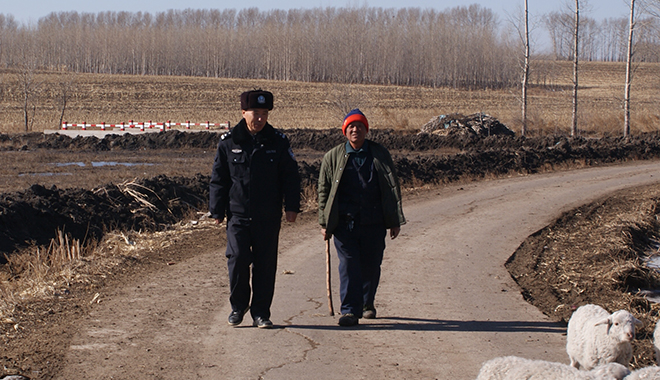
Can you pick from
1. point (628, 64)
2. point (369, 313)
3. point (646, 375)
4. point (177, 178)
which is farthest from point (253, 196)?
Result: point (628, 64)

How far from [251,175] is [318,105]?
6927 cm

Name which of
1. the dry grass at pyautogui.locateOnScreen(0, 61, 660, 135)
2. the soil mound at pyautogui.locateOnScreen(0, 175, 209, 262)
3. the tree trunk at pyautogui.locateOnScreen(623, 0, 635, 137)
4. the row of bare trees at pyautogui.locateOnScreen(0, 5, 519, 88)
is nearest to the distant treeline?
the row of bare trees at pyautogui.locateOnScreen(0, 5, 519, 88)

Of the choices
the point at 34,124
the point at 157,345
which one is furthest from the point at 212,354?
the point at 34,124

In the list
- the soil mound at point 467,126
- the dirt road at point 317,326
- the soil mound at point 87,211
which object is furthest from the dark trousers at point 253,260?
the soil mound at point 467,126

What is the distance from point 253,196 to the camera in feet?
19.8

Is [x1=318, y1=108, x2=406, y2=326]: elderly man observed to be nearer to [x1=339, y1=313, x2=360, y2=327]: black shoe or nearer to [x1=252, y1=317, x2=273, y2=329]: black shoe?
[x1=339, y1=313, x2=360, y2=327]: black shoe

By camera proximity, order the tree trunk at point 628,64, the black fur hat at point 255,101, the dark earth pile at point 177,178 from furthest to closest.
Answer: the tree trunk at point 628,64, the dark earth pile at point 177,178, the black fur hat at point 255,101

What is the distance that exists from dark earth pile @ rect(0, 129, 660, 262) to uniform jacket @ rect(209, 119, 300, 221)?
17.4 ft

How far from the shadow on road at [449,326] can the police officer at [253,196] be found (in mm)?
519

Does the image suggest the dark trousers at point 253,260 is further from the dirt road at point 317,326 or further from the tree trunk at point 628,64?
the tree trunk at point 628,64

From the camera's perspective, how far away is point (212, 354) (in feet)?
17.7

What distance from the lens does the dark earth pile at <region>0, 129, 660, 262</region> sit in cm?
1109

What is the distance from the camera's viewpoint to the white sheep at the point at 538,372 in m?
3.52

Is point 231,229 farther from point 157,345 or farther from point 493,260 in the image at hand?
point 493,260
